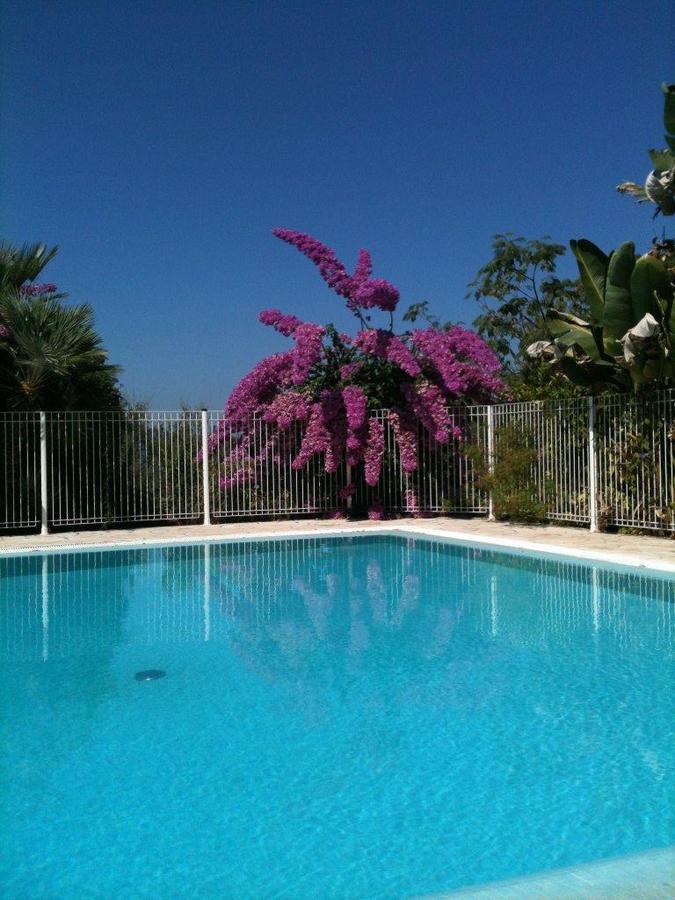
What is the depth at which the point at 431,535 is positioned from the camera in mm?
12234

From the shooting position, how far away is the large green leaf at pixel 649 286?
32.7 ft

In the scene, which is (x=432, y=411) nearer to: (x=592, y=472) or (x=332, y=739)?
(x=592, y=472)

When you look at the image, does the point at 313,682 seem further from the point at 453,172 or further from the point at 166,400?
the point at 453,172

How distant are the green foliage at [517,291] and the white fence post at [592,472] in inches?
635

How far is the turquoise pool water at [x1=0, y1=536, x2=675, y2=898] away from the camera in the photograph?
2.92m

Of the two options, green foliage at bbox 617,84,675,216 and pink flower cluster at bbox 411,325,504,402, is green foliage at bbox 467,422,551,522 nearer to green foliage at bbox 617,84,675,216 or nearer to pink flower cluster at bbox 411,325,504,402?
pink flower cluster at bbox 411,325,504,402

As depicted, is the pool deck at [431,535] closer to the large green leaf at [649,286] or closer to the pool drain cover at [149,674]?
the large green leaf at [649,286]

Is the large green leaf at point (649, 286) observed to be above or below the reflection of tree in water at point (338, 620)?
above

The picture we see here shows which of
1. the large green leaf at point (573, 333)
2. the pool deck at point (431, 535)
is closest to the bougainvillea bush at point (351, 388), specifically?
the pool deck at point (431, 535)

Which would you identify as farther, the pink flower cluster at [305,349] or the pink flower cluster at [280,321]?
the pink flower cluster at [280,321]

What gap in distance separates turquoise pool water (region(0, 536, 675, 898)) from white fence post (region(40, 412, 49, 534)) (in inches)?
197

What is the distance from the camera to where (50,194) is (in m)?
16.1

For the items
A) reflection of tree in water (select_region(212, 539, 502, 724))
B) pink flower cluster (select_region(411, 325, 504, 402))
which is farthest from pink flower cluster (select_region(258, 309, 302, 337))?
reflection of tree in water (select_region(212, 539, 502, 724))

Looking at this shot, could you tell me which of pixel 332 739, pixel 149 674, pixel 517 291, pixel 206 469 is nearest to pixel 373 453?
pixel 206 469
